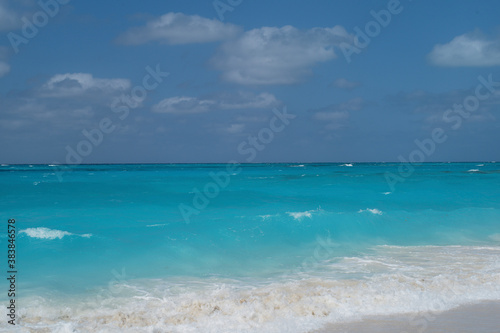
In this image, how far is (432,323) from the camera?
5.57m

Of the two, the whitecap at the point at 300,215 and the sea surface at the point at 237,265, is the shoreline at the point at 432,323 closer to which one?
the sea surface at the point at 237,265

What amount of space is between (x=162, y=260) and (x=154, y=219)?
5900 mm

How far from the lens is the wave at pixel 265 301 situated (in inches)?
224

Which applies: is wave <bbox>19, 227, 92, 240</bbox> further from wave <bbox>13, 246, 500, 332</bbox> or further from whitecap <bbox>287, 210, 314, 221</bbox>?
whitecap <bbox>287, 210, 314, 221</bbox>

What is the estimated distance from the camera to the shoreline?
5.35m

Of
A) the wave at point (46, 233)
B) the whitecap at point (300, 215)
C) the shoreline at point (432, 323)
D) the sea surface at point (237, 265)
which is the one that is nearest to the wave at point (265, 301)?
the sea surface at point (237, 265)

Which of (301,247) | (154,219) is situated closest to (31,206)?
(154,219)

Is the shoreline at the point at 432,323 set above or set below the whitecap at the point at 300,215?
below

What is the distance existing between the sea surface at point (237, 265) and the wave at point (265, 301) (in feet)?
0.06

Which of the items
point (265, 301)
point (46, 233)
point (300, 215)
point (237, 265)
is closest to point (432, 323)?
point (265, 301)

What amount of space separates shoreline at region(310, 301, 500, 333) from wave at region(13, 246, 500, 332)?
0.18 metres

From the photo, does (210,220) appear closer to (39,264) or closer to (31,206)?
(39,264)

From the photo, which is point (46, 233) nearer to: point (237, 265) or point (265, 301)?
point (237, 265)

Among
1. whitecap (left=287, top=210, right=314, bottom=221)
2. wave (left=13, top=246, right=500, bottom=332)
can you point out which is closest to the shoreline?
wave (left=13, top=246, right=500, bottom=332)
